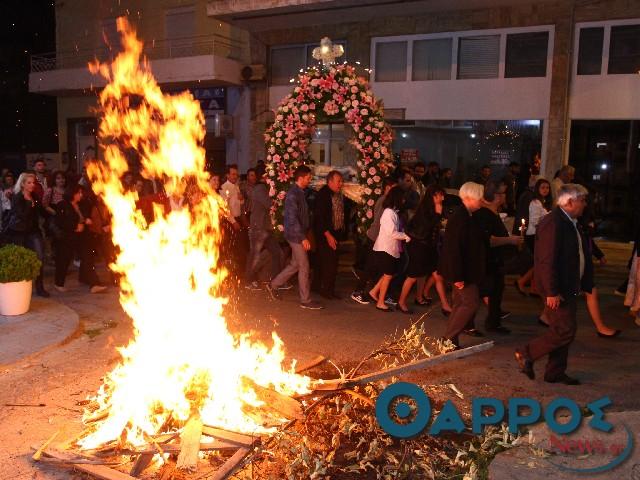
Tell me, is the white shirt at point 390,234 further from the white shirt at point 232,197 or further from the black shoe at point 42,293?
the black shoe at point 42,293

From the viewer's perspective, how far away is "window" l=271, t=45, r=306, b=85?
20188mm

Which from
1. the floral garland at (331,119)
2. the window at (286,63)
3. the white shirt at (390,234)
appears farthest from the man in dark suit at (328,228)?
the window at (286,63)

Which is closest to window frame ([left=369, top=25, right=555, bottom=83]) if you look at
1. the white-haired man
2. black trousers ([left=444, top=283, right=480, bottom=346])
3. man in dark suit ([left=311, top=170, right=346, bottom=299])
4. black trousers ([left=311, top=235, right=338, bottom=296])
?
man in dark suit ([left=311, top=170, right=346, bottom=299])

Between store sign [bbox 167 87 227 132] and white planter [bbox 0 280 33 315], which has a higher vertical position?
store sign [bbox 167 87 227 132]

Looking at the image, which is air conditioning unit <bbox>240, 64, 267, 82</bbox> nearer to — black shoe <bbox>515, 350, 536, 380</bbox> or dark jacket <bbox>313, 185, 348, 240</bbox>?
dark jacket <bbox>313, 185, 348, 240</bbox>

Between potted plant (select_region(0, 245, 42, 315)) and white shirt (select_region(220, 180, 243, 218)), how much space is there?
4.18 metres

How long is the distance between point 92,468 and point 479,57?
1619cm

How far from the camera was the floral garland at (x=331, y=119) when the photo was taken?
10852 mm

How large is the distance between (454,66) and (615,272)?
8.20 m

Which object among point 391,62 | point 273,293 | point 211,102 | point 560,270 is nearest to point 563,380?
point 560,270

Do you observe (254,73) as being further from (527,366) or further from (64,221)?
(527,366)

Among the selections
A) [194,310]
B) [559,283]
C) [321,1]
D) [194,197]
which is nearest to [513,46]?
[321,1]

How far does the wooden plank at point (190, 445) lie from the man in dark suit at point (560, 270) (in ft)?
11.1

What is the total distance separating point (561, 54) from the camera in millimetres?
16172
